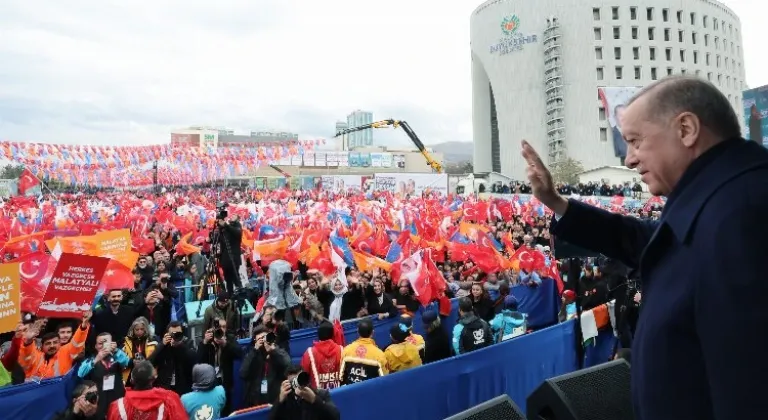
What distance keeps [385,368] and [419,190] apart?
3538 cm

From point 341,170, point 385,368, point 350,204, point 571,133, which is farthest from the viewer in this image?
point 341,170

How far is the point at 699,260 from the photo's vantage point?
1115mm

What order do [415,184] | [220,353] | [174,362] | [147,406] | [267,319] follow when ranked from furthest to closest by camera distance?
[415,184] → [267,319] → [220,353] → [174,362] → [147,406]

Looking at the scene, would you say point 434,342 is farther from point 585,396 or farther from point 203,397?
point 585,396

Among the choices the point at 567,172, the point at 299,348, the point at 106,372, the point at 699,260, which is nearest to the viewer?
the point at 699,260

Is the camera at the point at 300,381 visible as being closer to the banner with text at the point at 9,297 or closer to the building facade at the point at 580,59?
the banner with text at the point at 9,297

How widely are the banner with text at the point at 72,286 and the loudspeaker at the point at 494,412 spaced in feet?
20.4

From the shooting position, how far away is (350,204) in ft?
81.0

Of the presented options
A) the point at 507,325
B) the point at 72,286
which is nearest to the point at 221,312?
the point at 72,286

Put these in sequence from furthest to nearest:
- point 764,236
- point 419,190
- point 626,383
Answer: point 419,190, point 626,383, point 764,236

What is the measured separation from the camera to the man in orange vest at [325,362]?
5.74 m

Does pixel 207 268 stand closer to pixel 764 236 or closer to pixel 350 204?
pixel 764 236

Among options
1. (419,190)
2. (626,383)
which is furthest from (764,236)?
(419,190)

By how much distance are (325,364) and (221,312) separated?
2531 mm
